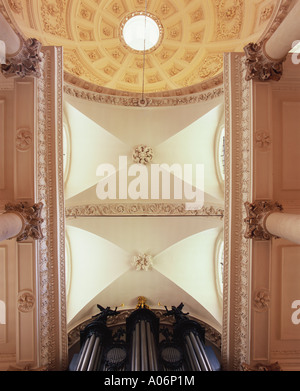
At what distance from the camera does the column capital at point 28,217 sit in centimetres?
625

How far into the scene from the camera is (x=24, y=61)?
6.06 m

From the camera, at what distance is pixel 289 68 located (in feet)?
21.9

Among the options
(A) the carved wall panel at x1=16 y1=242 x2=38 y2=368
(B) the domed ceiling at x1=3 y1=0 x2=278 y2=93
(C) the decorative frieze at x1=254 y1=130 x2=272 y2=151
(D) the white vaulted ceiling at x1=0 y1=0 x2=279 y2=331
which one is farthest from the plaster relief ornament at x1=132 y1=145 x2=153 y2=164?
(A) the carved wall panel at x1=16 y1=242 x2=38 y2=368

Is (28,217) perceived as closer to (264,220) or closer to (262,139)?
(264,220)

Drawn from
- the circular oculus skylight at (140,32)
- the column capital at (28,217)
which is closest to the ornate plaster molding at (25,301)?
the column capital at (28,217)

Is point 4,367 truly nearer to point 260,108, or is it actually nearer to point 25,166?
point 25,166

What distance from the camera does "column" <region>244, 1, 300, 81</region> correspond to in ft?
17.3

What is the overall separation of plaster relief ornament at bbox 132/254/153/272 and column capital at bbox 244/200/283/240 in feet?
15.5

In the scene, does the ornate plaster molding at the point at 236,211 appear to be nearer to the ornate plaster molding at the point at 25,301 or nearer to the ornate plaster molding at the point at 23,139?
the ornate plaster molding at the point at 23,139

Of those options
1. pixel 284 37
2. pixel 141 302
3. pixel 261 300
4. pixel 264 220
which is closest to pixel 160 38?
pixel 284 37

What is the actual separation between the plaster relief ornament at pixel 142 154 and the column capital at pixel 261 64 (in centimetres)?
463

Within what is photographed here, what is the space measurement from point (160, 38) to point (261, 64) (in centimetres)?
514

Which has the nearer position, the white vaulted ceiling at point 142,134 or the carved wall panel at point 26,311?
the carved wall panel at point 26,311

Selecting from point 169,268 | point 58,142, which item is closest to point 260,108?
point 58,142
